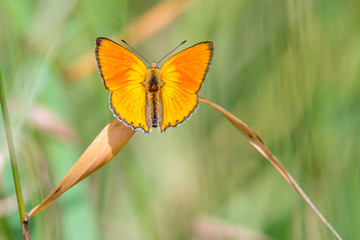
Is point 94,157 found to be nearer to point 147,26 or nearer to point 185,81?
point 185,81

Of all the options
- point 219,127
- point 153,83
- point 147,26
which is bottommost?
point 219,127

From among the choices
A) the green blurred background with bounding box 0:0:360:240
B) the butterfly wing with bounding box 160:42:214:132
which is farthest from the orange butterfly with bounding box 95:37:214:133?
the green blurred background with bounding box 0:0:360:240

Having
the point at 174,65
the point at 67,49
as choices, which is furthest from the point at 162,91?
the point at 67,49

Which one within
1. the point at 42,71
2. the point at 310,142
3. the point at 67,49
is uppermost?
the point at 67,49

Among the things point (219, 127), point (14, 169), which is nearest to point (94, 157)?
point (14, 169)

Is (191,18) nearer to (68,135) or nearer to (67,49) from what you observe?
(68,135)

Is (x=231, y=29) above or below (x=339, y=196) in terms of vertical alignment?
above
